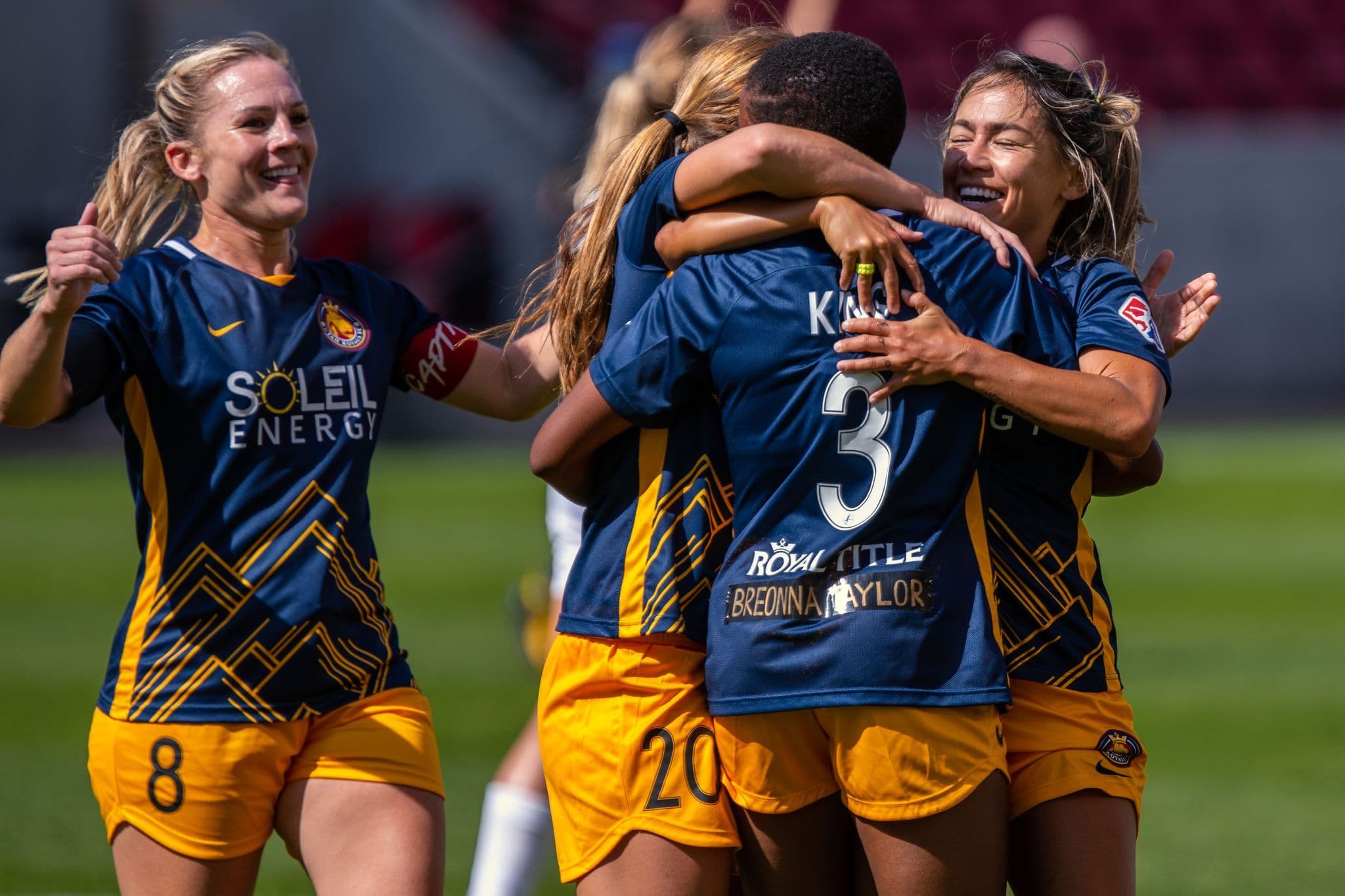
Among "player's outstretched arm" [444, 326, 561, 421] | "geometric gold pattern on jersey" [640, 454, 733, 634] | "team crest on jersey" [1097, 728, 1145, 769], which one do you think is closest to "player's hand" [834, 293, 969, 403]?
"geometric gold pattern on jersey" [640, 454, 733, 634]

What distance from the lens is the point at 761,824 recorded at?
7.84ft

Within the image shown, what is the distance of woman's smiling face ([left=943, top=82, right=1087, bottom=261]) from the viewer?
8.74ft

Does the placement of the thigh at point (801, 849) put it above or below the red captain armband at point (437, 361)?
Answer: below

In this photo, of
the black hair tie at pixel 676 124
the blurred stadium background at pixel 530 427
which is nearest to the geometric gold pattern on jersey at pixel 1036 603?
the black hair tie at pixel 676 124

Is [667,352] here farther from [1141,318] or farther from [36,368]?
[36,368]

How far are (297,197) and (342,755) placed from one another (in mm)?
1060

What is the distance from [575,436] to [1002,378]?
0.65m

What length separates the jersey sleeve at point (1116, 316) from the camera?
2434 millimetres

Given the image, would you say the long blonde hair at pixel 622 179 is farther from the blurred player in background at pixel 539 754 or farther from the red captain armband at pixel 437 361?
the blurred player in background at pixel 539 754

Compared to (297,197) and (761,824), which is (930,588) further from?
(297,197)

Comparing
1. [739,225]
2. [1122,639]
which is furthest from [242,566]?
[1122,639]

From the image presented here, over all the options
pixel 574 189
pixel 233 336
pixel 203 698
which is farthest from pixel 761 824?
pixel 574 189

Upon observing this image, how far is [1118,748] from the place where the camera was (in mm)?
2586

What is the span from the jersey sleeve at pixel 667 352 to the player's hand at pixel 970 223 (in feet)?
1.18
